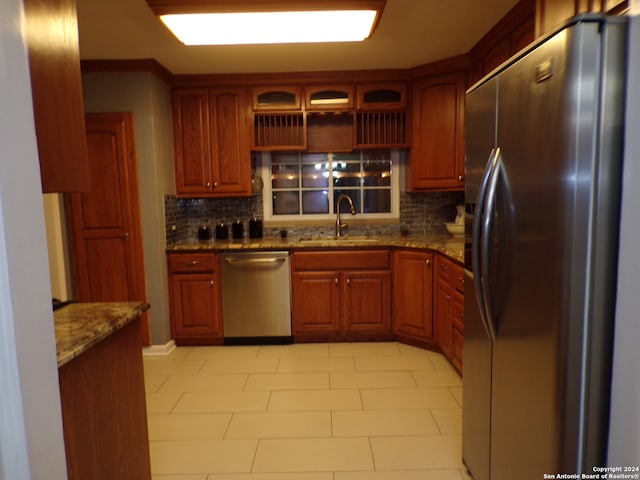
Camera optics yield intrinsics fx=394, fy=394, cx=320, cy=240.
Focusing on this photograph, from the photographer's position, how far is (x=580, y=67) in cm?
96

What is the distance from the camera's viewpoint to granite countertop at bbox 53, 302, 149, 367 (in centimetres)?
110

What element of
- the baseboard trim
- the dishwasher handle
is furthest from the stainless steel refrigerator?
the baseboard trim

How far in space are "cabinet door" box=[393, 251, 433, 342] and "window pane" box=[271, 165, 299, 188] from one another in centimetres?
132

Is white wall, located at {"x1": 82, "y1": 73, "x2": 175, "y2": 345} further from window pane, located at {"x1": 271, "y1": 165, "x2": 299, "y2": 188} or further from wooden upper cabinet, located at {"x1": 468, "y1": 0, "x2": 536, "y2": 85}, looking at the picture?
wooden upper cabinet, located at {"x1": 468, "y1": 0, "x2": 536, "y2": 85}

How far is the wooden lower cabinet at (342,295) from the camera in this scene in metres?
3.42

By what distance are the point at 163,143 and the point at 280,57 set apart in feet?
3.99

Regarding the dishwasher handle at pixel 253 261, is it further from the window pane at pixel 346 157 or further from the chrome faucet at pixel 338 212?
the window pane at pixel 346 157

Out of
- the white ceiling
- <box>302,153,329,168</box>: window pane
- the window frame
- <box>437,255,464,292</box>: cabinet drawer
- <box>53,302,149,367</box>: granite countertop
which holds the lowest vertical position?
<box>437,255,464,292</box>: cabinet drawer

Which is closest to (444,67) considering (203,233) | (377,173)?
(377,173)

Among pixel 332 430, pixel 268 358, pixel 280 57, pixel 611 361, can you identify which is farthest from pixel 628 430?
pixel 280 57

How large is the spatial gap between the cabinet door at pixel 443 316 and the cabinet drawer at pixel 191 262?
188 cm

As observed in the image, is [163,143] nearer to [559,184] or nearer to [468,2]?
[468,2]

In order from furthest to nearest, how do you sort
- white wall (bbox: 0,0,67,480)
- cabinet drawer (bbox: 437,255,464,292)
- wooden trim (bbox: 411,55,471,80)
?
wooden trim (bbox: 411,55,471,80)
cabinet drawer (bbox: 437,255,464,292)
white wall (bbox: 0,0,67,480)

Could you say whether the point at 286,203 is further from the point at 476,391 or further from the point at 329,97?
the point at 476,391
